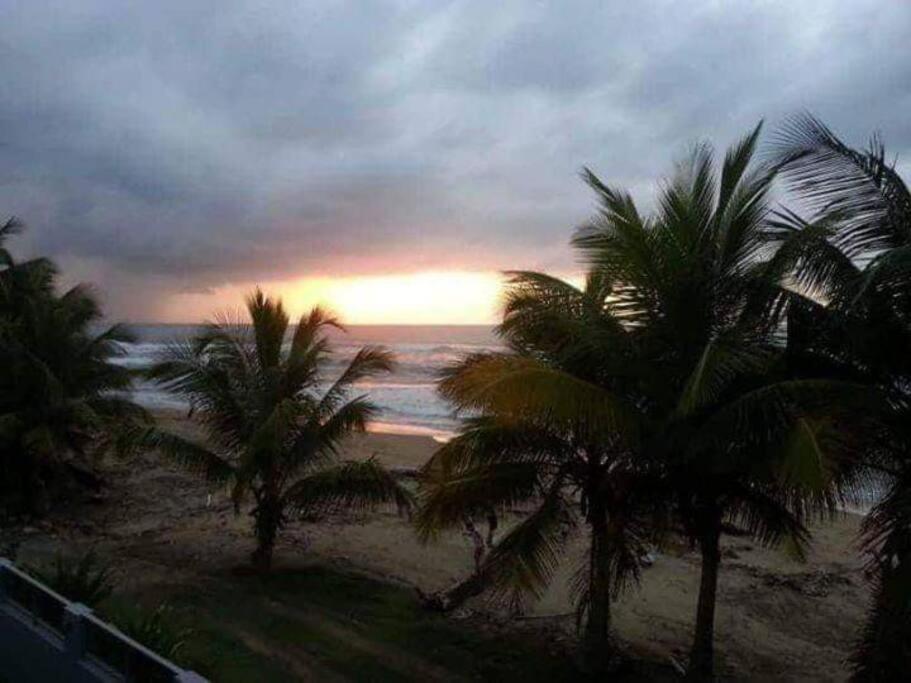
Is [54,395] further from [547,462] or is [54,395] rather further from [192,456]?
[547,462]

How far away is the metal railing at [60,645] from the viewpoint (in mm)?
4332

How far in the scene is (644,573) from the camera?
12586 millimetres

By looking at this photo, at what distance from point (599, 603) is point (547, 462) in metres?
1.63

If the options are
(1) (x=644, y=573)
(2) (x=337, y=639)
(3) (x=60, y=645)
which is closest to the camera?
(3) (x=60, y=645)

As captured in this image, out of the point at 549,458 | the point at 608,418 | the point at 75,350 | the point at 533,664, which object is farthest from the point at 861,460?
the point at 75,350

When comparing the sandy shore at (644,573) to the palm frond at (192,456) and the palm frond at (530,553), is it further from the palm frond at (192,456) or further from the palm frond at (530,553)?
the palm frond at (530,553)

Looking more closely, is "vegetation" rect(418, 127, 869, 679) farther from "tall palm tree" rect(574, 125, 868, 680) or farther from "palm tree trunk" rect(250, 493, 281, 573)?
"palm tree trunk" rect(250, 493, 281, 573)

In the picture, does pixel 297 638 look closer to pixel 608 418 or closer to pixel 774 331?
pixel 608 418

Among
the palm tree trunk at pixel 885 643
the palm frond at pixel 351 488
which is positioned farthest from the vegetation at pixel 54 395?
the palm tree trunk at pixel 885 643

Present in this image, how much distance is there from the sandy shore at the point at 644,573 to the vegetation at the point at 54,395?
984mm

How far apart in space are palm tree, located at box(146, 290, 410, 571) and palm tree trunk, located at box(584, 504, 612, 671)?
11.4 ft

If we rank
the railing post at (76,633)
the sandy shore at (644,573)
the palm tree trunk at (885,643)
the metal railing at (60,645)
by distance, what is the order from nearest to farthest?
the metal railing at (60,645) → the railing post at (76,633) → the palm tree trunk at (885,643) → the sandy shore at (644,573)

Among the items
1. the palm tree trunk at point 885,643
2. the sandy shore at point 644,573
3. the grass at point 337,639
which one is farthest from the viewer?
the sandy shore at point 644,573

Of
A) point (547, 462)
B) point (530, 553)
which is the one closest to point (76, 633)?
point (530, 553)
